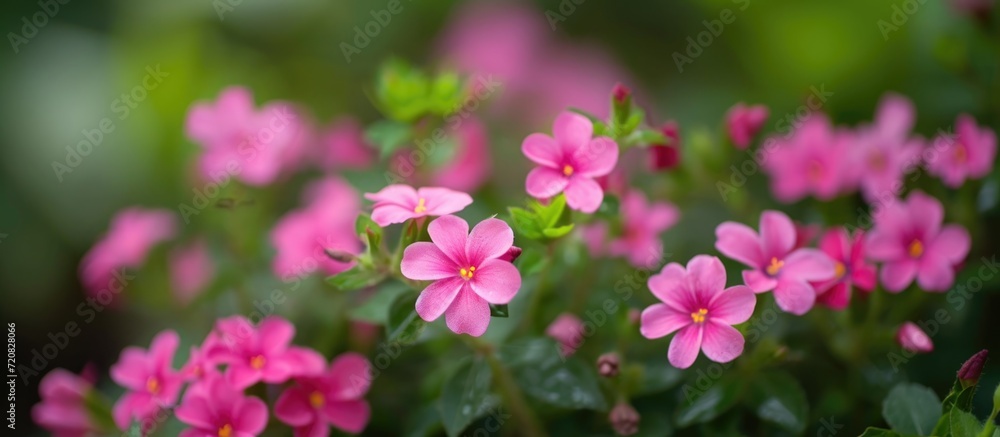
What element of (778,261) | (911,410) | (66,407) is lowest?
(66,407)

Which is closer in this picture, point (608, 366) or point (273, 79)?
point (608, 366)

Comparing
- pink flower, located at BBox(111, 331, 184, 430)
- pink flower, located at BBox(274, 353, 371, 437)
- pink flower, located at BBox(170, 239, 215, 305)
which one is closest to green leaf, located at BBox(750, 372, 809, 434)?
pink flower, located at BBox(274, 353, 371, 437)

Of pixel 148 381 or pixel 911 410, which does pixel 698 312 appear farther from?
pixel 148 381

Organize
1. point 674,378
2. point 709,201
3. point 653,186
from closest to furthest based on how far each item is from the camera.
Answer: point 674,378 < point 653,186 < point 709,201

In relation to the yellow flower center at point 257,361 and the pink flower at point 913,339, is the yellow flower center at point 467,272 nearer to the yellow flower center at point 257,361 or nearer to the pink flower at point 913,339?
the yellow flower center at point 257,361

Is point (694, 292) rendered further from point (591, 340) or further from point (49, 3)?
point (49, 3)

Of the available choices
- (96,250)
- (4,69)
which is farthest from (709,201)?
(4,69)

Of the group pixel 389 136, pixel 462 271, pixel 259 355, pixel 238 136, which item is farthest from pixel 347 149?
pixel 462 271

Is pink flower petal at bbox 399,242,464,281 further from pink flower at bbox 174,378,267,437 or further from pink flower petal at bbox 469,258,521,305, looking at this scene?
pink flower at bbox 174,378,267,437
